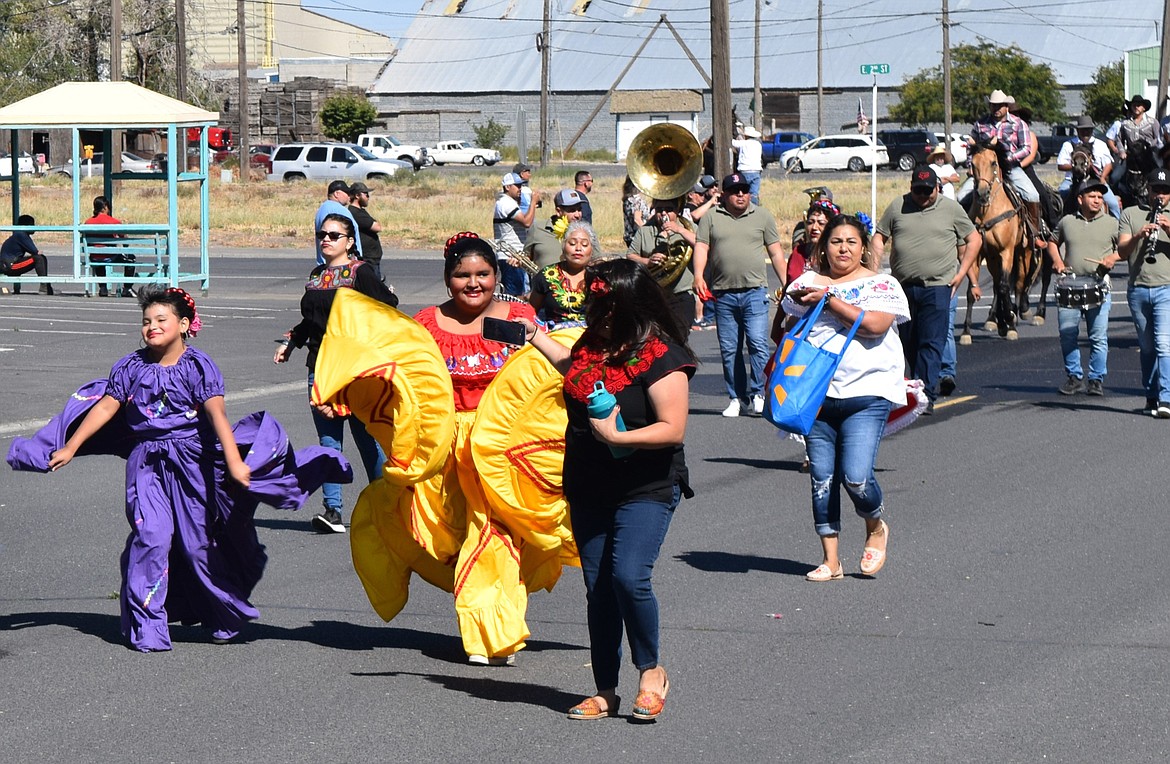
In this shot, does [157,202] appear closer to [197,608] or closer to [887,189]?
[887,189]

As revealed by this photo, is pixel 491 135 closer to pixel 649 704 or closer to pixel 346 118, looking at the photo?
pixel 346 118

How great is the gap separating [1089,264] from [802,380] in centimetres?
673

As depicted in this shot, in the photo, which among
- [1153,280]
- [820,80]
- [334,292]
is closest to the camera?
[334,292]

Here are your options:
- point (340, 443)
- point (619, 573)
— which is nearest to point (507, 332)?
point (619, 573)

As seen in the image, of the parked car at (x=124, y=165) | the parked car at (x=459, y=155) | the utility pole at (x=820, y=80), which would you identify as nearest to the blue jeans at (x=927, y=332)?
the parked car at (x=124, y=165)

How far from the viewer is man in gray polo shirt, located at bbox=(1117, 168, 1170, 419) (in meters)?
12.6

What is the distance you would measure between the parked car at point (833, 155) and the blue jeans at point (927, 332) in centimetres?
5127

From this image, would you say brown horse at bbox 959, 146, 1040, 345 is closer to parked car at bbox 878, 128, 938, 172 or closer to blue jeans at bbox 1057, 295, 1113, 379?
blue jeans at bbox 1057, 295, 1113, 379

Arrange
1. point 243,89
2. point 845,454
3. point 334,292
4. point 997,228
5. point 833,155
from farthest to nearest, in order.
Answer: point 833,155 < point 243,89 < point 997,228 < point 334,292 < point 845,454

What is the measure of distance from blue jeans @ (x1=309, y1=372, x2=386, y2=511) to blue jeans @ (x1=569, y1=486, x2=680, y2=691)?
292 cm

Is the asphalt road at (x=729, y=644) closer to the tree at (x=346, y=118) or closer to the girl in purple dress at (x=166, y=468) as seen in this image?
the girl in purple dress at (x=166, y=468)

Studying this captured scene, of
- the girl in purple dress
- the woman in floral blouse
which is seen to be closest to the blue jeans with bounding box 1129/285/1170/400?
the woman in floral blouse

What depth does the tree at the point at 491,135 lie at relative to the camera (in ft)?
270

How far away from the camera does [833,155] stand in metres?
64.0
